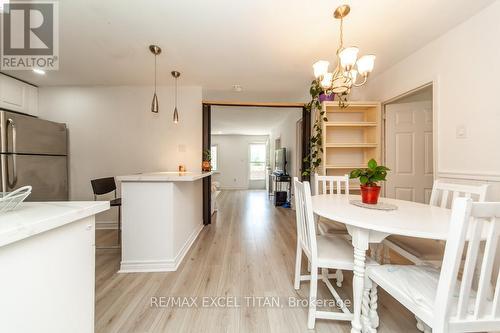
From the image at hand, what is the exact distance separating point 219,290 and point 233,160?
268 inches

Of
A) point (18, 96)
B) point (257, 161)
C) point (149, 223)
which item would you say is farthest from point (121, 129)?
point (257, 161)

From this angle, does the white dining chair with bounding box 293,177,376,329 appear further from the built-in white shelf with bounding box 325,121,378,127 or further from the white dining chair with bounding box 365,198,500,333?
the built-in white shelf with bounding box 325,121,378,127

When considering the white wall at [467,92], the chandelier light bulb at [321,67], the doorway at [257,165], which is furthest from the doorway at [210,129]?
the doorway at [257,165]

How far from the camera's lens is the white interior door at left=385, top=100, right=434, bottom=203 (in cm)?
269

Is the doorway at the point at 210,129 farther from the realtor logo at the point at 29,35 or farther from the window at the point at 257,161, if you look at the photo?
the window at the point at 257,161

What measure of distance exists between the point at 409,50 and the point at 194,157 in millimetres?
3127

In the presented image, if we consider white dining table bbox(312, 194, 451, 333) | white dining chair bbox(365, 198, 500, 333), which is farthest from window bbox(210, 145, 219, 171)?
white dining chair bbox(365, 198, 500, 333)

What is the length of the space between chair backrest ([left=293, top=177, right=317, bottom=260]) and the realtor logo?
2.33 metres

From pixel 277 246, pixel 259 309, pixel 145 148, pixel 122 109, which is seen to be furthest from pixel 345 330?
pixel 122 109

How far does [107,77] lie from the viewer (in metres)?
2.97

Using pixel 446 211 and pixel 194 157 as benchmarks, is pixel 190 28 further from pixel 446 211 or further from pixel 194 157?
pixel 446 211

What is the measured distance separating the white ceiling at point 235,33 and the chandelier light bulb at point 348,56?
0.41 m

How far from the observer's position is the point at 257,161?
28.1 ft

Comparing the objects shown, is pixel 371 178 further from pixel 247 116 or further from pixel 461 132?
pixel 247 116
